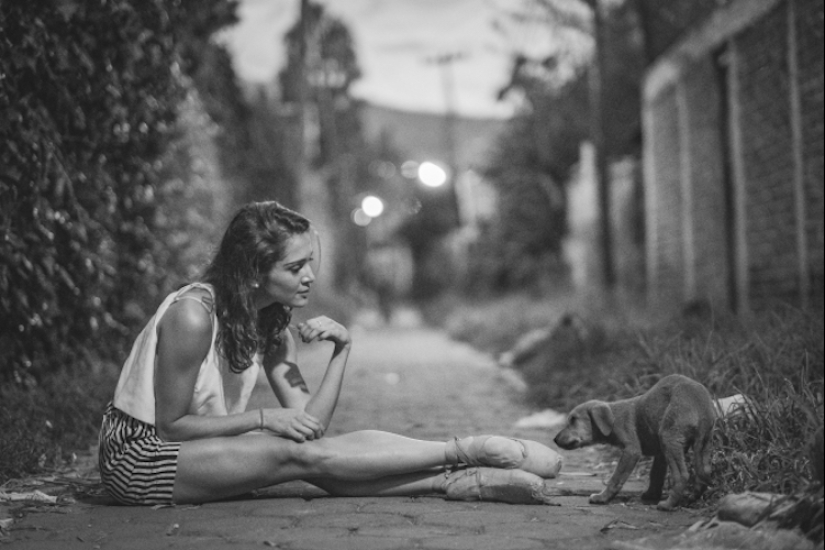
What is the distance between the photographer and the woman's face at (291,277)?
4.04 meters

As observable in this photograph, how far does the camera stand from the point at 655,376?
18.7 feet

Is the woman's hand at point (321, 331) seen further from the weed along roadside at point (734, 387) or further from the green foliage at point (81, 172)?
the green foliage at point (81, 172)

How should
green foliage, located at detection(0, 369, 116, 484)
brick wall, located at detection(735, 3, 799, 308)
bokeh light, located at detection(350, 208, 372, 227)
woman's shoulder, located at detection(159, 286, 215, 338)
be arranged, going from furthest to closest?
1. bokeh light, located at detection(350, 208, 372, 227)
2. brick wall, located at detection(735, 3, 799, 308)
3. green foliage, located at detection(0, 369, 116, 484)
4. woman's shoulder, located at detection(159, 286, 215, 338)

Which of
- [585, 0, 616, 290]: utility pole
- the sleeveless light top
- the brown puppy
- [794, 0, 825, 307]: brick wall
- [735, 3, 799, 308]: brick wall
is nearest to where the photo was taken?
the brown puppy

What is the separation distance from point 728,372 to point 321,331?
108 inches

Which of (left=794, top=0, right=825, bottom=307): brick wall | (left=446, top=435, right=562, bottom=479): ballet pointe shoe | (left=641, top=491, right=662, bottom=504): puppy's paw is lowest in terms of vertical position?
(left=641, top=491, right=662, bottom=504): puppy's paw

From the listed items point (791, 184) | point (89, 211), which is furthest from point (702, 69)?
point (89, 211)

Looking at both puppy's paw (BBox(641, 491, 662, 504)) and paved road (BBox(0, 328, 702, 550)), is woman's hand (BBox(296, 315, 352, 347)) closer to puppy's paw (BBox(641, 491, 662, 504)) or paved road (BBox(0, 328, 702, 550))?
paved road (BBox(0, 328, 702, 550))

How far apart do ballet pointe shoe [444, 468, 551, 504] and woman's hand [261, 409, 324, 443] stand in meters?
0.73

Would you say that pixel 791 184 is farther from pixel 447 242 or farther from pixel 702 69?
pixel 447 242

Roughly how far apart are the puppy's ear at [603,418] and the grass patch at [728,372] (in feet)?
1.81

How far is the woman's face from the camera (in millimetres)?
4043

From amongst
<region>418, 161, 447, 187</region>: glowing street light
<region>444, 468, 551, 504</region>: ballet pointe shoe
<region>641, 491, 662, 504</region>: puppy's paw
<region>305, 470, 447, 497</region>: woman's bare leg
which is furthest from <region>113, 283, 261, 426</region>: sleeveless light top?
<region>418, 161, 447, 187</region>: glowing street light

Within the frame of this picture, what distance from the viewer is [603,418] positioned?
3.92 m
